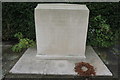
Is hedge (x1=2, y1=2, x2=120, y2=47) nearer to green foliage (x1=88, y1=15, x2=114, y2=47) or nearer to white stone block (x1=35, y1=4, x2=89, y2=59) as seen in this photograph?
green foliage (x1=88, y1=15, x2=114, y2=47)

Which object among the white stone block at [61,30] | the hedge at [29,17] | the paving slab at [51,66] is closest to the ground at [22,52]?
the paving slab at [51,66]

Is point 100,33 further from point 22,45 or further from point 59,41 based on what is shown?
point 22,45

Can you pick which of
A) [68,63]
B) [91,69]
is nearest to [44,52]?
[68,63]

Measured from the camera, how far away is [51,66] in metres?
3.01

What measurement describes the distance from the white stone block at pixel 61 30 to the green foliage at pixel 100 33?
1.41 m

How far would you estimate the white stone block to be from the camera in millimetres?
3066

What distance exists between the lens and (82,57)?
11.0 feet

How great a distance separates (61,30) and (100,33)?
193cm

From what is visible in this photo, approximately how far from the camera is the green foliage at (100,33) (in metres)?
4.48

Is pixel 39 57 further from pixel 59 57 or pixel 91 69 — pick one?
pixel 91 69

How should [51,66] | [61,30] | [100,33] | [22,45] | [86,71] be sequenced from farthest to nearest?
[100,33] → [22,45] → [61,30] → [51,66] → [86,71]

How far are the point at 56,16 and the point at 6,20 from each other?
2511mm

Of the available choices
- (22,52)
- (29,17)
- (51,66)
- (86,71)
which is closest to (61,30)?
(51,66)

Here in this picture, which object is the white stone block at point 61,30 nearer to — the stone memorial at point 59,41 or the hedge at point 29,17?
the stone memorial at point 59,41
